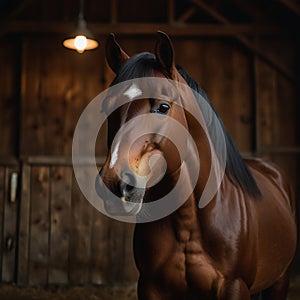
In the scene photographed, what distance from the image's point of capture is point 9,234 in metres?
4.68

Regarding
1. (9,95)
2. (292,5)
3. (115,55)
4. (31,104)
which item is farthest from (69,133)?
(115,55)

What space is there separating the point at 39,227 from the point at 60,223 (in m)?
0.22

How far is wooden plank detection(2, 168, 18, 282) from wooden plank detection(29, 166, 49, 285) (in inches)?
7.0

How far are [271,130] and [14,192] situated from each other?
2741 millimetres

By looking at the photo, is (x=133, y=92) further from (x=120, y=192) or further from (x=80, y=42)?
(x=80, y=42)

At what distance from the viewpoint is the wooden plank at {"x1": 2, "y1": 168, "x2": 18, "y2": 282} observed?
4.64 metres

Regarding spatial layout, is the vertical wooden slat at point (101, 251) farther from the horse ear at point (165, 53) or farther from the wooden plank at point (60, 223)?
the horse ear at point (165, 53)

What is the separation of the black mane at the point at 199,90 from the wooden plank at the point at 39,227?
2932 mm

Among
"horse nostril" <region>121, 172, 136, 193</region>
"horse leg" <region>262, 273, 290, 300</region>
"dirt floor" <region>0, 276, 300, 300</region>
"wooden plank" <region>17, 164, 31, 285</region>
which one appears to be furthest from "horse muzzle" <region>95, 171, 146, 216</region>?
"wooden plank" <region>17, 164, 31, 285</region>

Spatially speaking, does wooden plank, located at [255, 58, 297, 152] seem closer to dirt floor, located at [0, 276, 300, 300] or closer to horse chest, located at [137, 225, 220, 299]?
dirt floor, located at [0, 276, 300, 300]

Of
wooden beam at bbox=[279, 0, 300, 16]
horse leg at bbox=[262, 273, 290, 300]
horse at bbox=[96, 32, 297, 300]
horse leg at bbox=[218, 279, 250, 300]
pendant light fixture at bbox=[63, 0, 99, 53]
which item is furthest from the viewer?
wooden beam at bbox=[279, 0, 300, 16]

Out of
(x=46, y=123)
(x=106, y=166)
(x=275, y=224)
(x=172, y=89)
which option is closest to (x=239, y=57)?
(x=46, y=123)

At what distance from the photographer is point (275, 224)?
2.38 metres

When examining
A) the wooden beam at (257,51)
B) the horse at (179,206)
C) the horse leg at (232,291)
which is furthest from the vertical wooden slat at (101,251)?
the horse leg at (232,291)
